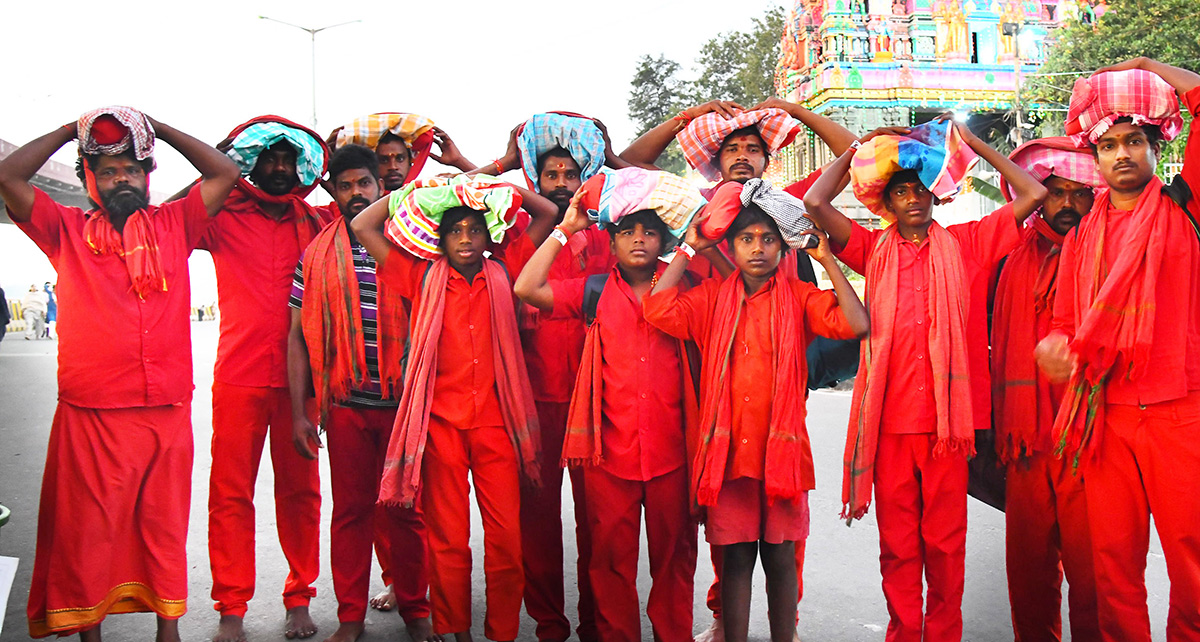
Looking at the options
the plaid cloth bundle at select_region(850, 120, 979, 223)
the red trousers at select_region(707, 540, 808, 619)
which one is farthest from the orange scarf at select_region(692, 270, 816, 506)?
the red trousers at select_region(707, 540, 808, 619)

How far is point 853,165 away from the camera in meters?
4.14

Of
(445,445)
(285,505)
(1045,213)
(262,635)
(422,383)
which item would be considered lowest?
(262,635)

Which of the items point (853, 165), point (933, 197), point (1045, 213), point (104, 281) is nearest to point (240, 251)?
point (104, 281)

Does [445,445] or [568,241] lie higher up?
[568,241]

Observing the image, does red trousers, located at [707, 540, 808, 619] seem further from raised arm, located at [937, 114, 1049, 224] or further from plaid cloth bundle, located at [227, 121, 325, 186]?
plaid cloth bundle, located at [227, 121, 325, 186]

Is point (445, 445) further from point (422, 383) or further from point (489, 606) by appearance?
point (489, 606)

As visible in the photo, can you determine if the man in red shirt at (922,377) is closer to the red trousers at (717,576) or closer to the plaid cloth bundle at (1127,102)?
the plaid cloth bundle at (1127,102)

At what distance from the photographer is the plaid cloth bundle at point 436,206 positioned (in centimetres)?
436

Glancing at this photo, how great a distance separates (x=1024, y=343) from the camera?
4.23 meters

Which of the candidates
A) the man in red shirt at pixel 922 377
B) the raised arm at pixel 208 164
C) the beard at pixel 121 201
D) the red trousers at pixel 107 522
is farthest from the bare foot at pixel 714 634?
the beard at pixel 121 201

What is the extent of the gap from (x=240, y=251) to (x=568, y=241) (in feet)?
5.50

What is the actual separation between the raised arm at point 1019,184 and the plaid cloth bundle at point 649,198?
1115mm

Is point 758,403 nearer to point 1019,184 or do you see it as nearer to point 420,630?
point 1019,184

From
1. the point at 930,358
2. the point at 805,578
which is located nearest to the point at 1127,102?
the point at 930,358
